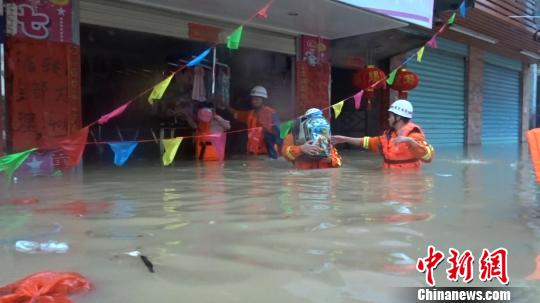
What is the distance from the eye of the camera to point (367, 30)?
11.3 meters

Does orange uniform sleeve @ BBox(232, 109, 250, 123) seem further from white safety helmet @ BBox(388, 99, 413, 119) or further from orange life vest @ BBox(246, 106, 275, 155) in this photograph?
white safety helmet @ BBox(388, 99, 413, 119)

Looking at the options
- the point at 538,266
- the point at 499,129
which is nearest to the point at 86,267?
the point at 538,266

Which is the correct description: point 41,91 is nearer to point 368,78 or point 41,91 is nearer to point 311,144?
point 311,144

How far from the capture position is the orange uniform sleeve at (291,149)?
772 centimetres

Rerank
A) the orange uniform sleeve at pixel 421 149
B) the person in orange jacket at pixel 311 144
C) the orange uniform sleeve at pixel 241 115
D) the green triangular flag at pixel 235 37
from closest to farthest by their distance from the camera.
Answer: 1. the green triangular flag at pixel 235 37
2. the orange uniform sleeve at pixel 421 149
3. the person in orange jacket at pixel 311 144
4. the orange uniform sleeve at pixel 241 115

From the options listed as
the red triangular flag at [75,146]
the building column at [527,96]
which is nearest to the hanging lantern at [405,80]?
the red triangular flag at [75,146]

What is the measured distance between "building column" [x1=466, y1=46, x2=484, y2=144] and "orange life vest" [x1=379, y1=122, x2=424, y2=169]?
1123 centimetres

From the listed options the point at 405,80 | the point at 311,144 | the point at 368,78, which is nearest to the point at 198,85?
the point at 311,144

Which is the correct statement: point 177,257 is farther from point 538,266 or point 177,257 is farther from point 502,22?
point 502,22

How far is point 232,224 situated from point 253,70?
30.5ft

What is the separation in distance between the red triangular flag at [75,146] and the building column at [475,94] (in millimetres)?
14067

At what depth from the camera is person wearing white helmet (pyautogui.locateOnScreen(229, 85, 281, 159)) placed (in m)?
10.4

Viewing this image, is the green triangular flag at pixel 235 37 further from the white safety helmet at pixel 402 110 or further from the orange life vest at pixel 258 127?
the orange life vest at pixel 258 127

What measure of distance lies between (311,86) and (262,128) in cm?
231
